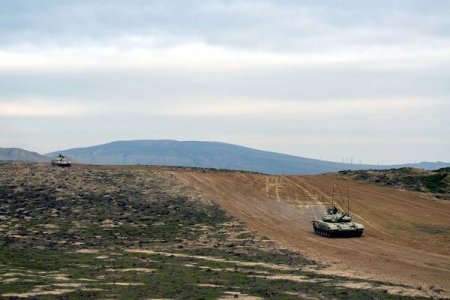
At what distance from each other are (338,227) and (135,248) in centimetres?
1542

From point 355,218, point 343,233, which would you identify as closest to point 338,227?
point 343,233

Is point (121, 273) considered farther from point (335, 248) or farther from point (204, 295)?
point (335, 248)

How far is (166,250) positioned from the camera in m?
40.5

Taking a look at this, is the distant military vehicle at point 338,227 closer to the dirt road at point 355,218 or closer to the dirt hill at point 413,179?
the dirt road at point 355,218

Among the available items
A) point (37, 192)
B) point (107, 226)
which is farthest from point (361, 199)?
point (37, 192)

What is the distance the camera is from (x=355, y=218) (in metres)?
55.7

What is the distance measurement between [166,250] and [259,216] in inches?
639

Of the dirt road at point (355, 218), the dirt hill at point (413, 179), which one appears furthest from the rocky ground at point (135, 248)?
the dirt hill at point (413, 179)

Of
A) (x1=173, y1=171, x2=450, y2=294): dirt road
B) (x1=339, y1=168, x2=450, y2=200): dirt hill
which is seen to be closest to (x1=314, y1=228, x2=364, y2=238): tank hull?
(x1=173, y1=171, x2=450, y2=294): dirt road

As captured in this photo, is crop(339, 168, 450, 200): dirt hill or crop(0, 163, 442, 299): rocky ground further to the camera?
crop(339, 168, 450, 200): dirt hill

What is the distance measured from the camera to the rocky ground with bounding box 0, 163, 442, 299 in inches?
1057

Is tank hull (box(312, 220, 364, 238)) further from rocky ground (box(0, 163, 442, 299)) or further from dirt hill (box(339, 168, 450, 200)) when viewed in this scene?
dirt hill (box(339, 168, 450, 200))

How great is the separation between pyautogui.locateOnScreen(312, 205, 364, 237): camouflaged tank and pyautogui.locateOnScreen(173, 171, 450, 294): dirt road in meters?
0.68

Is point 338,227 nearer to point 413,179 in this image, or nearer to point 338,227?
point 338,227
